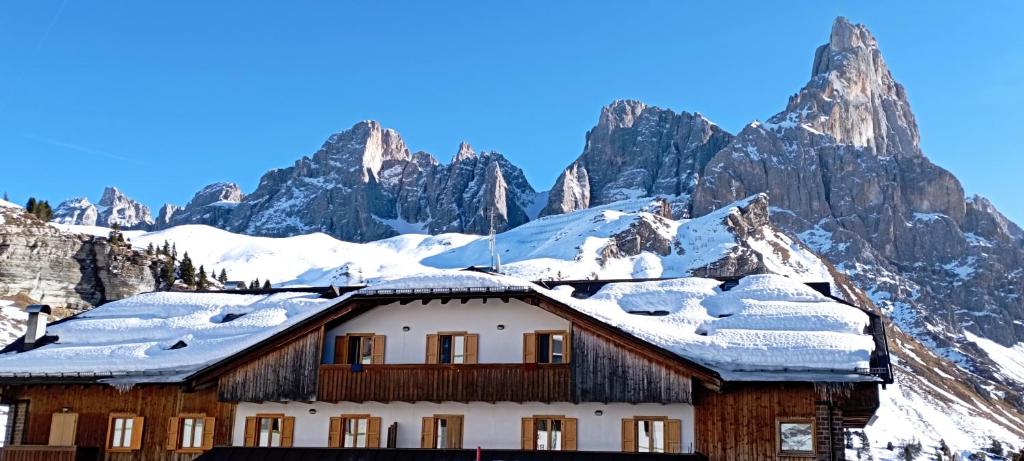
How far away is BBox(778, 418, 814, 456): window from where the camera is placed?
29.6m

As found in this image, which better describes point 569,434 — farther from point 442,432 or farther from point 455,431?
point 442,432

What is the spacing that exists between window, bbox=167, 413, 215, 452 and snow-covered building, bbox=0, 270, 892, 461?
0.16 ft

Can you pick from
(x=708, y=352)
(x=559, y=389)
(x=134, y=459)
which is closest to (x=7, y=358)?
(x=134, y=459)

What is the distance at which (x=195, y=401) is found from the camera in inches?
1377

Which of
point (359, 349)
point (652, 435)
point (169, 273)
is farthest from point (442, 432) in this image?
point (169, 273)

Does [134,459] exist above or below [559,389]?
below

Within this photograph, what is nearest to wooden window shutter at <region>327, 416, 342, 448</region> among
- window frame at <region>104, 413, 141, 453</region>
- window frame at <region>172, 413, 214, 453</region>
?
window frame at <region>172, 413, 214, 453</region>

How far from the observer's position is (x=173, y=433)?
114ft

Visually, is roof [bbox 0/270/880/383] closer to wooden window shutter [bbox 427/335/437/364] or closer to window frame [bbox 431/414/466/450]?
wooden window shutter [bbox 427/335/437/364]

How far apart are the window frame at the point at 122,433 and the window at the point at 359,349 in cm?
739

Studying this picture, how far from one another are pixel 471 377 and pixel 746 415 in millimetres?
8354

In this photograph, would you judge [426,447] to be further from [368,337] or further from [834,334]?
[834,334]

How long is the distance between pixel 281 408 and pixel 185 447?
3563 mm

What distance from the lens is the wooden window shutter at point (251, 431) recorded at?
34.1 meters
